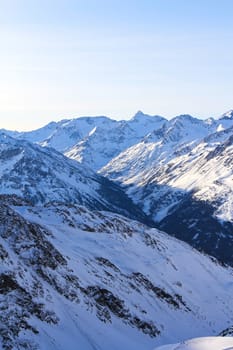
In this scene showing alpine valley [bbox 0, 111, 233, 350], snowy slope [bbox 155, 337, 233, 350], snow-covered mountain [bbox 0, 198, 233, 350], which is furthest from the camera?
snow-covered mountain [bbox 0, 198, 233, 350]

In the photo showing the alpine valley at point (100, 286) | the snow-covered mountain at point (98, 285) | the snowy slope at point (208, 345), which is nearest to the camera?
the snowy slope at point (208, 345)

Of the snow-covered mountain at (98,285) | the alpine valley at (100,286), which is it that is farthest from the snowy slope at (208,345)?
the snow-covered mountain at (98,285)

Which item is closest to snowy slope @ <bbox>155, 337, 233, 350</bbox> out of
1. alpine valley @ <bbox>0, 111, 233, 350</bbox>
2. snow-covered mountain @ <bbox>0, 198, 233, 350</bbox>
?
alpine valley @ <bbox>0, 111, 233, 350</bbox>

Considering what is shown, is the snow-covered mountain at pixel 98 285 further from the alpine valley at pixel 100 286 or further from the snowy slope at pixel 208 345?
the snowy slope at pixel 208 345

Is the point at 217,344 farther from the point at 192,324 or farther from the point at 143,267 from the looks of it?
the point at 143,267

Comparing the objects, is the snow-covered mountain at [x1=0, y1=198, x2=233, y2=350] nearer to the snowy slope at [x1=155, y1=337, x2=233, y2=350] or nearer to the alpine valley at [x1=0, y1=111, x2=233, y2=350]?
the alpine valley at [x1=0, y1=111, x2=233, y2=350]

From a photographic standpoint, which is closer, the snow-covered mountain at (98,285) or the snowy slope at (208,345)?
the snowy slope at (208,345)

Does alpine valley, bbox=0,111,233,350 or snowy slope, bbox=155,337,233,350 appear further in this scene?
alpine valley, bbox=0,111,233,350

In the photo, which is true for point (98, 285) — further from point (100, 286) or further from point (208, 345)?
point (208, 345)

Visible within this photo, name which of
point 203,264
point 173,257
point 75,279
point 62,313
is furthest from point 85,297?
point 203,264
